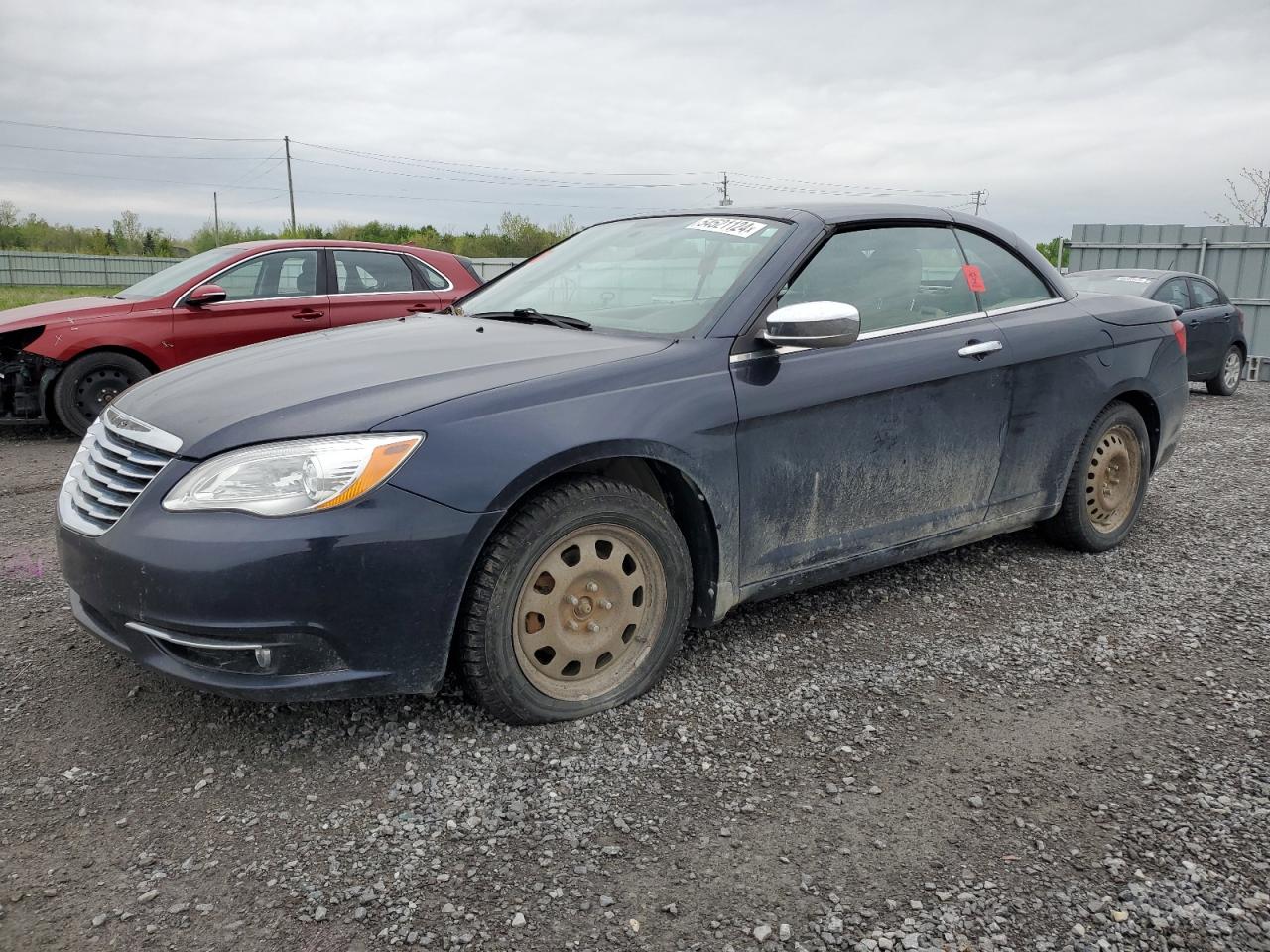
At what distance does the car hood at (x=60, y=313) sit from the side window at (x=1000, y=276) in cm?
662

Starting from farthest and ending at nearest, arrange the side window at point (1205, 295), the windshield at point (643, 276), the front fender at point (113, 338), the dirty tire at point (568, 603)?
the side window at point (1205, 295) → the front fender at point (113, 338) → the windshield at point (643, 276) → the dirty tire at point (568, 603)

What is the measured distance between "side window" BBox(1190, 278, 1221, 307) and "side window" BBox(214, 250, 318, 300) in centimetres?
1032

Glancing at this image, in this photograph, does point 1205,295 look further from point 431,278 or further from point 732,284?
→ point 732,284

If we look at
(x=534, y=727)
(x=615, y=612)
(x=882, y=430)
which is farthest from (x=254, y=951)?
(x=882, y=430)

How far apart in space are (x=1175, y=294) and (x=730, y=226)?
33.0 ft

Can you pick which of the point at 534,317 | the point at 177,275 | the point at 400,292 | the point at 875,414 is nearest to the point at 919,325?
the point at 875,414

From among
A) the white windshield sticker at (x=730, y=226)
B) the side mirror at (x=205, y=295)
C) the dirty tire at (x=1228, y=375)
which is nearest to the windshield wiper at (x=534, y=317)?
the white windshield sticker at (x=730, y=226)

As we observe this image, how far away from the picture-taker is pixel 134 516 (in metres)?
2.61

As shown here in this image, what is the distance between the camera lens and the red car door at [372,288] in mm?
8430

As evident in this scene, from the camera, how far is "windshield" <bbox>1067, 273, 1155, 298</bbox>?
11.1 meters

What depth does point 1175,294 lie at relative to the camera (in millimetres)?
11688

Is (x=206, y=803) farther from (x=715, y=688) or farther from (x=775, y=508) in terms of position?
(x=775, y=508)

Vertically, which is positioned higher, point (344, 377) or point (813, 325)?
point (813, 325)

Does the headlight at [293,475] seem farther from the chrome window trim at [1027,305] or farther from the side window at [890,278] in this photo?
the chrome window trim at [1027,305]
